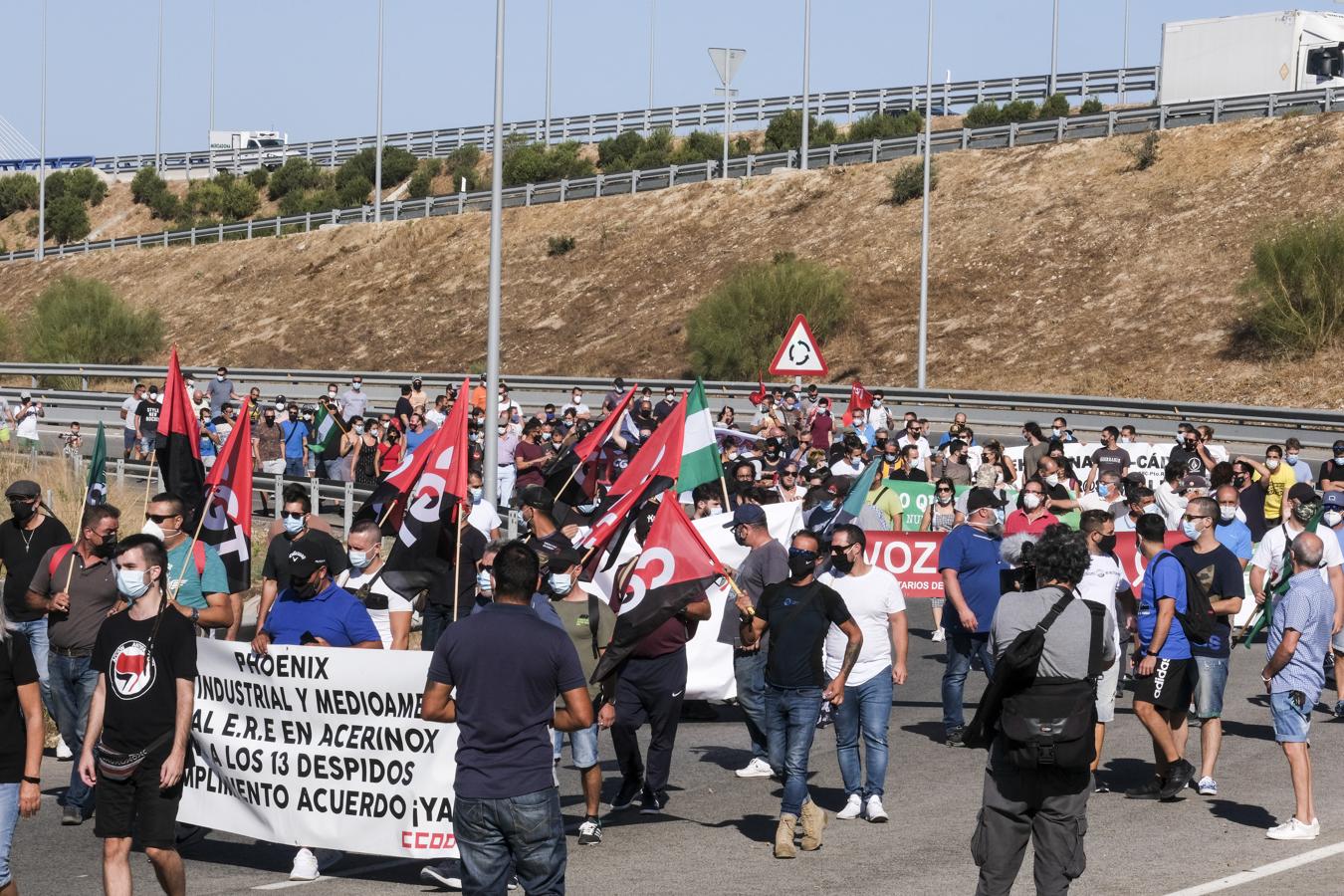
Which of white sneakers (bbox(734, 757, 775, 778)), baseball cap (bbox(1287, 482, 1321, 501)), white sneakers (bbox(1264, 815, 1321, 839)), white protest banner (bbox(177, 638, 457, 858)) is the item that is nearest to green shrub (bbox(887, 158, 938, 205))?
baseball cap (bbox(1287, 482, 1321, 501))

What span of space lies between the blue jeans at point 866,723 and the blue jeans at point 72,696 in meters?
4.05

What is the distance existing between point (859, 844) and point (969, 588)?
3.19 meters

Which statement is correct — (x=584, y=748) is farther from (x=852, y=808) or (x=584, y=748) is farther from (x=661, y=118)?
(x=661, y=118)

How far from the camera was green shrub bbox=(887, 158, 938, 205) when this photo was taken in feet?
170

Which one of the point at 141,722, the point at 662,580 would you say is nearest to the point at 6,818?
the point at 141,722

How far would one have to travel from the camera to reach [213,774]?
8.63 m

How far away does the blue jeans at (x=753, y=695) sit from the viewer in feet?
35.4

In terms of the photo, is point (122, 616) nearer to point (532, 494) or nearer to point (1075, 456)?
point (532, 494)

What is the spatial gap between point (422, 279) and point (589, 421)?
117 ft

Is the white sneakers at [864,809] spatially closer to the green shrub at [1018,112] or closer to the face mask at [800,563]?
the face mask at [800,563]

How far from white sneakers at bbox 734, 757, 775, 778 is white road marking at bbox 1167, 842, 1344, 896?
3.23m

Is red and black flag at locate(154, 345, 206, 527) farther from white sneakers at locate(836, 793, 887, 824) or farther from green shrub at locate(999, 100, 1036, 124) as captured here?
green shrub at locate(999, 100, 1036, 124)

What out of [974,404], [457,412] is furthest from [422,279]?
[457,412]

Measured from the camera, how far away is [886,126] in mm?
65312
